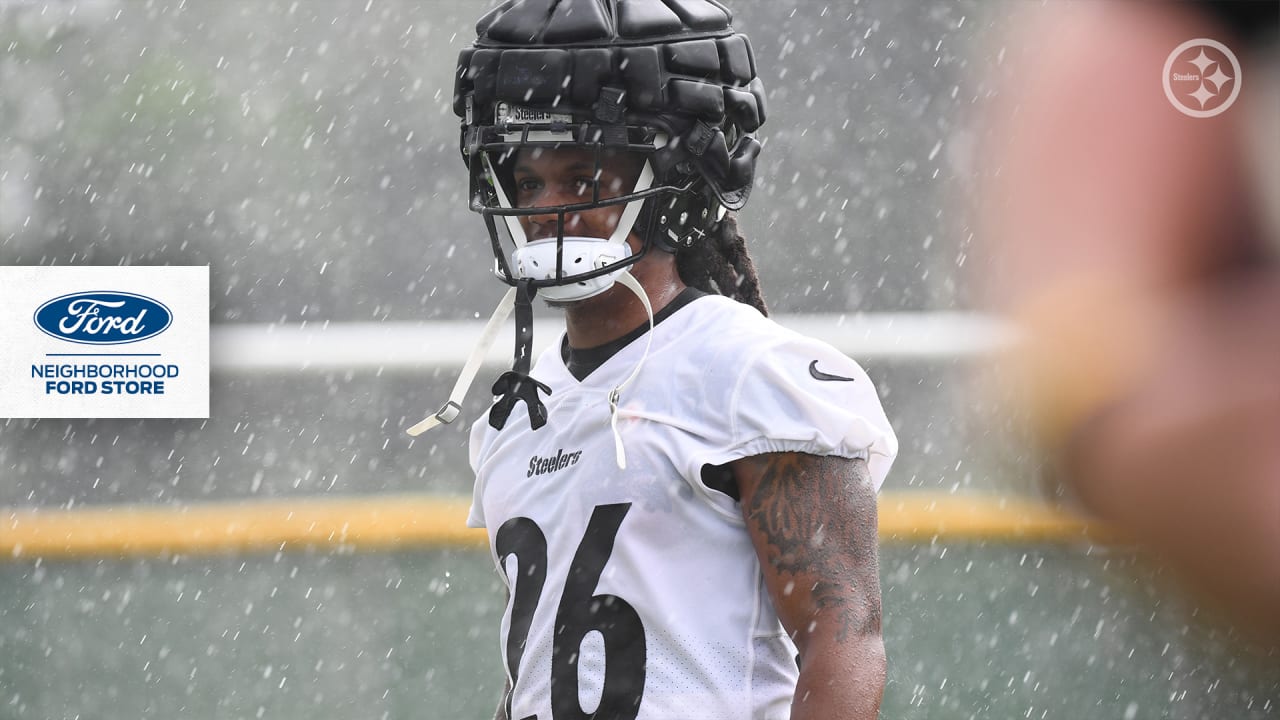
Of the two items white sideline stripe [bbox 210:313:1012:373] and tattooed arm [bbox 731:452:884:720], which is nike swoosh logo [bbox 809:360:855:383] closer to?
tattooed arm [bbox 731:452:884:720]

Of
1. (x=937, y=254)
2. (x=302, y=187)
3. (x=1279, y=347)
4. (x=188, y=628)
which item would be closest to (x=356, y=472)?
(x=188, y=628)

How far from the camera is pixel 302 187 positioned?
4801 mm

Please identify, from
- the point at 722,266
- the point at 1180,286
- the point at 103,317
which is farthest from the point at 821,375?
the point at 103,317

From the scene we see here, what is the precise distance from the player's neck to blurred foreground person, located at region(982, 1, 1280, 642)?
591mm

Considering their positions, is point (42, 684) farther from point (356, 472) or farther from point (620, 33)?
point (620, 33)

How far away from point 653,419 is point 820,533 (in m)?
0.29

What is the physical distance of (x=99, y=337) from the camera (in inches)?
185

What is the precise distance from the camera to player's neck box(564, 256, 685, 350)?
2135 mm

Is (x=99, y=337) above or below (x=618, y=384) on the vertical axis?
below

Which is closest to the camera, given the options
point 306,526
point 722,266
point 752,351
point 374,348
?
point 752,351

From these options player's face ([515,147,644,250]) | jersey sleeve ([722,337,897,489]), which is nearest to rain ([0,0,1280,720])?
player's face ([515,147,644,250])

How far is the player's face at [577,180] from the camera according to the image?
2080 millimetres

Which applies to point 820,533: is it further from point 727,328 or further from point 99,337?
point 99,337

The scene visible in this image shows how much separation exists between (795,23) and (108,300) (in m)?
2.50
